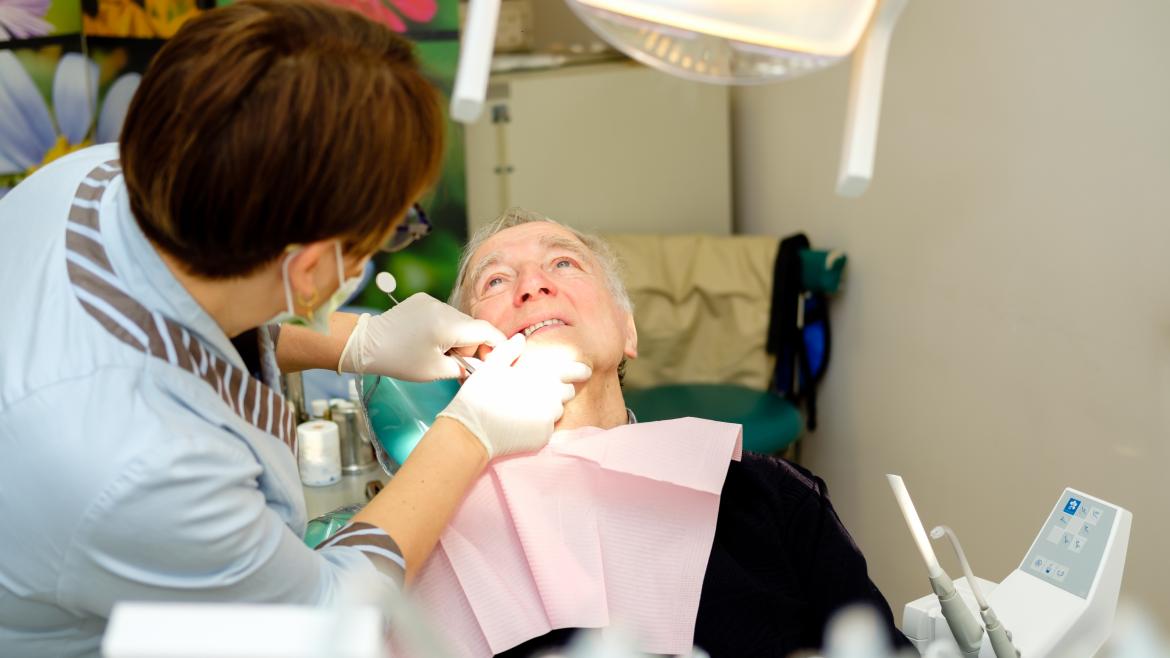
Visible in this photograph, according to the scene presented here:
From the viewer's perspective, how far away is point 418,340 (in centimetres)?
150

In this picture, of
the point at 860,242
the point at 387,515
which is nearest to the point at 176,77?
the point at 387,515

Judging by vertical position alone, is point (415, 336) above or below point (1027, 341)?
above

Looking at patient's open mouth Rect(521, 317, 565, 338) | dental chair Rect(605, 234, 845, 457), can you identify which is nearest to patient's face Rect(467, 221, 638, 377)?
patient's open mouth Rect(521, 317, 565, 338)

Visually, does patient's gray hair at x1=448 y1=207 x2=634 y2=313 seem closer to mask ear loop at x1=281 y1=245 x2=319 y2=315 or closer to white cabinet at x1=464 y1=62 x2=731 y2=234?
mask ear loop at x1=281 y1=245 x2=319 y2=315

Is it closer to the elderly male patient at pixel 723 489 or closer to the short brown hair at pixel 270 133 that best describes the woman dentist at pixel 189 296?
the short brown hair at pixel 270 133

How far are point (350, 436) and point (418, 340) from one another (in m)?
0.67

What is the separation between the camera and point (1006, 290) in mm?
2043

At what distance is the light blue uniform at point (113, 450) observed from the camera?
836 mm

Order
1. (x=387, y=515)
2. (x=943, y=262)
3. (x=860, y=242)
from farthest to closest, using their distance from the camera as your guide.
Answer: (x=860, y=242)
(x=943, y=262)
(x=387, y=515)

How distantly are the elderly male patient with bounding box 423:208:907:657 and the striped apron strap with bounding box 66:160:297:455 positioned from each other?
0.51m

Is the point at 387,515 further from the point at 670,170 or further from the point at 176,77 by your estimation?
the point at 670,170

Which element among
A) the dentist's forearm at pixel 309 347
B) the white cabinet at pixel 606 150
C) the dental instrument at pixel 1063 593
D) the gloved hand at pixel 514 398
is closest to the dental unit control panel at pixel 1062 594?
the dental instrument at pixel 1063 593

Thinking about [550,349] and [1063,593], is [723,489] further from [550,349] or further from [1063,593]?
[1063,593]

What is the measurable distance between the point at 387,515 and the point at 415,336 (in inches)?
17.7
